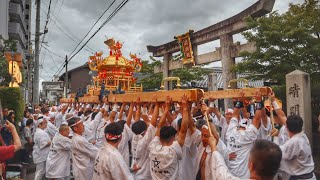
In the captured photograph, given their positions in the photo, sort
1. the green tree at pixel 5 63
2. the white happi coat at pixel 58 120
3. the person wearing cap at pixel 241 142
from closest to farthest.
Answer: the person wearing cap at pixel 241 142 → the white happi coat at pixel 58 120 → the green tree at pixel 5 63

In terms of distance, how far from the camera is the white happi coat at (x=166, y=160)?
4.20 m

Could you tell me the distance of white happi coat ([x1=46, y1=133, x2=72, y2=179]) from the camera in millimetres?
6262

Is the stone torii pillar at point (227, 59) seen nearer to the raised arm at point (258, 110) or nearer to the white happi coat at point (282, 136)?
the white happi coat at point (282, 136)

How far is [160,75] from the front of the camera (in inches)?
1056

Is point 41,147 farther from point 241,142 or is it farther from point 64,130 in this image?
point 241,142

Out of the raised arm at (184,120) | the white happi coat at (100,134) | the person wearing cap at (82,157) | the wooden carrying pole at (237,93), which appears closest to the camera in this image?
the raised arm at (184,120)

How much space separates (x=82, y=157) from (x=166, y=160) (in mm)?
2108

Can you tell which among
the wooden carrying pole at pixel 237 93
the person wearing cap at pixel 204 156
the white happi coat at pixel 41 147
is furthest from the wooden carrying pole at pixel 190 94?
the white happi coat at pixel 41 147

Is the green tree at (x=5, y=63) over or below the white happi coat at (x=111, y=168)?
over

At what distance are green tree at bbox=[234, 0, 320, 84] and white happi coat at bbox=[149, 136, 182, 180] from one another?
6810 millimetres

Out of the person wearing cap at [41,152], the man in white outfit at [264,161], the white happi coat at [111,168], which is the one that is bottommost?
the person wearing cap at [41,152]

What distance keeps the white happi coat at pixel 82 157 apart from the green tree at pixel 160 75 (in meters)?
17.7

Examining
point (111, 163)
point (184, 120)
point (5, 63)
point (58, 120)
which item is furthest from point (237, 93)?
point (5, 63)

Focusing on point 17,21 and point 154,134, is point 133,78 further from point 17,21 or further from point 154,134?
point 17,21
